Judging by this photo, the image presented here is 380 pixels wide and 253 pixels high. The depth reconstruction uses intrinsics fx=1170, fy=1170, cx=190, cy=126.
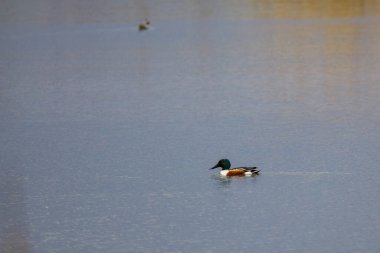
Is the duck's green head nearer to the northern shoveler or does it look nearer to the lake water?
the northern shoveler

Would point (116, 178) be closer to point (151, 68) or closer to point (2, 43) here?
point (151, 68)

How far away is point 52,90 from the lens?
14.0m

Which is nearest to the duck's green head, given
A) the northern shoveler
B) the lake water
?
the northern shoveler

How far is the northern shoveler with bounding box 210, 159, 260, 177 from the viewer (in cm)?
891

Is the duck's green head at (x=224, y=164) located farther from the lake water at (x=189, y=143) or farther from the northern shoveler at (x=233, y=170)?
the lake water at (x=189, y=143)

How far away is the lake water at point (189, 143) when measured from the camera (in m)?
7.52

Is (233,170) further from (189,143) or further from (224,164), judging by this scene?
(189,143)

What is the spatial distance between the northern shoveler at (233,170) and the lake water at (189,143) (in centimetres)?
8

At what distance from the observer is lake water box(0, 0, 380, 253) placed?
7.52 m

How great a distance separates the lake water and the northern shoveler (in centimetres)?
8

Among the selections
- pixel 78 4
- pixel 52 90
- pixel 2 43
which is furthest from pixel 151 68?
pixel 78 4

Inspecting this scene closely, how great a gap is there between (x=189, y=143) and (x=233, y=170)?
4.27ft

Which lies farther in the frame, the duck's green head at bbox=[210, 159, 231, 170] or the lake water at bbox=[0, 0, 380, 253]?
the duck's green head at bbox=[210, 159, 231, 170]

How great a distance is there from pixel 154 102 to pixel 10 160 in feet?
10.9
